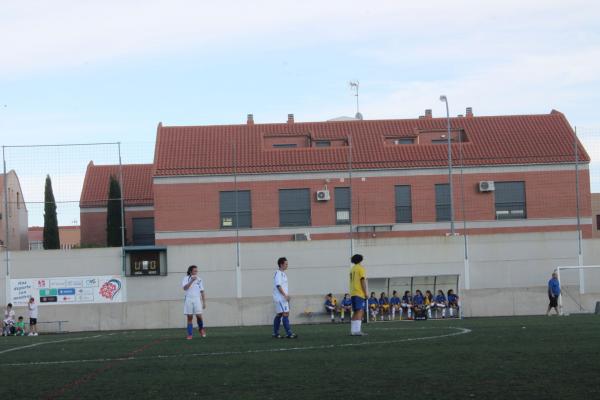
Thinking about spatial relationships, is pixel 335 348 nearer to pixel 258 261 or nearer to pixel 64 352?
pixel 64 352

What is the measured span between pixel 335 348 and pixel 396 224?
1342 inches

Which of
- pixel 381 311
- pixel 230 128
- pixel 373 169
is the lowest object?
pixel 381 311

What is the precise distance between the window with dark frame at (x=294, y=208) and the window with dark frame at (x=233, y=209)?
205 cm

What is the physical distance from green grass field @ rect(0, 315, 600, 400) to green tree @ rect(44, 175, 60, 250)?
23.2 meters

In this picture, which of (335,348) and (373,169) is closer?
(335,348)

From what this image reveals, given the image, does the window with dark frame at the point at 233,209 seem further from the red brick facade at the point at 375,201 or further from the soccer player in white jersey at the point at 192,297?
the soccer player in white jersey at the point at 192,297

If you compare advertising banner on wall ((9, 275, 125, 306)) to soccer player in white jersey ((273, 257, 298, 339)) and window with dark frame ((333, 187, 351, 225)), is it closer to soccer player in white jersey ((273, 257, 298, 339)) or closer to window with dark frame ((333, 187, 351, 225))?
window with dark frame ((333, 187, 351, 225))

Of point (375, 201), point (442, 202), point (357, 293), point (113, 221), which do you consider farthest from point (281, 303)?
point (113, 221)

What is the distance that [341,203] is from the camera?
4894 cm

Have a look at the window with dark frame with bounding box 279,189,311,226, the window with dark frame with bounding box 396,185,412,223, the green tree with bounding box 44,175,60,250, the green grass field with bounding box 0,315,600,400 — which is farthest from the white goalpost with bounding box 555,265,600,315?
→ the green tree with bounding box 44,175,60,250

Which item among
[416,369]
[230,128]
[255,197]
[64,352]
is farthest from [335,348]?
[230,128]

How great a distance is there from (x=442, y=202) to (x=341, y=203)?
5316 millimetres

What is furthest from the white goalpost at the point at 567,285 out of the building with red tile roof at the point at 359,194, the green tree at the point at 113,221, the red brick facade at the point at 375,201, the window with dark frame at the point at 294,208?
the green tree at the point at 113,221

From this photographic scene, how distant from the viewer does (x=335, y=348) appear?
15258 mm
